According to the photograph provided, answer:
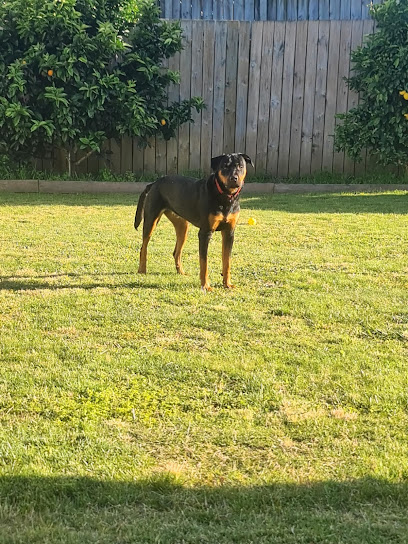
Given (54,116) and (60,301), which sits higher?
(54,116)

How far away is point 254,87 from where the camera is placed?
9672 mm

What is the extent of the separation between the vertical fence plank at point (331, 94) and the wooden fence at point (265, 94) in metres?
0.02

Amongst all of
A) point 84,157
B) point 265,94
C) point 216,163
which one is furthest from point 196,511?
point 265,94

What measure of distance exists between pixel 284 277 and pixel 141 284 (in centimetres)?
107

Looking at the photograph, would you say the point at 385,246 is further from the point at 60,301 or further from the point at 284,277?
the point at 60,301

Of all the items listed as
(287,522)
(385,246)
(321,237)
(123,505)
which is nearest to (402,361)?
(287,522)

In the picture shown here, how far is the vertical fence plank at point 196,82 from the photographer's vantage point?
9.59m

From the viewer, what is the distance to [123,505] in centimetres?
170

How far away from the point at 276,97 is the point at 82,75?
3199 mm

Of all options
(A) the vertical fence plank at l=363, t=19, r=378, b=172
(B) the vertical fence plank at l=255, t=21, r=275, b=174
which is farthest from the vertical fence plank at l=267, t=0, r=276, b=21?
(A) the vertical fence plank at l=363, t=19, r=378, b=172

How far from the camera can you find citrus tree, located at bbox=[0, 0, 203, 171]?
859 cm

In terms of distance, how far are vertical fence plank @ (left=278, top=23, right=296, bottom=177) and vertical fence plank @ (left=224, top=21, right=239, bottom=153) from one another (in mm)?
815

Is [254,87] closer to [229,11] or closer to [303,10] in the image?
[229,11]

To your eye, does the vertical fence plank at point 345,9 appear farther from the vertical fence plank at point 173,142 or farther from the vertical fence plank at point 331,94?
the vertical fence plank at point 173,142
